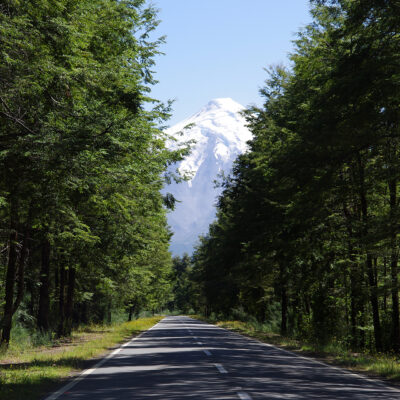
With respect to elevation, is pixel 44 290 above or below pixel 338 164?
below

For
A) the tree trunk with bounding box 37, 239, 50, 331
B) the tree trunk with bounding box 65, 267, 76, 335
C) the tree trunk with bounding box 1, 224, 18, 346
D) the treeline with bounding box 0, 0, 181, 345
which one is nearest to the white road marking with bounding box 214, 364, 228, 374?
the treeline with bounding box 0, 0, 181, 345

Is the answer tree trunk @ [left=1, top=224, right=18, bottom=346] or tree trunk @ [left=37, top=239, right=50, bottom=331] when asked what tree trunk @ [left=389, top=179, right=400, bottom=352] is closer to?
tree trunk @ [left=1, top=224, right=18, bottom=346]

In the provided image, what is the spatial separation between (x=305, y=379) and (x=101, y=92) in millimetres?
8418

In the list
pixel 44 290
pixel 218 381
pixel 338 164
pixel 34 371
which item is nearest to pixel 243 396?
pixel 218 381

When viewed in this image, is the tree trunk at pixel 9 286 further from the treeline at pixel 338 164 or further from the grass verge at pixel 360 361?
the grass verge at pixel 360 361

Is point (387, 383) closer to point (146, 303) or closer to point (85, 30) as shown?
point (85, 30)

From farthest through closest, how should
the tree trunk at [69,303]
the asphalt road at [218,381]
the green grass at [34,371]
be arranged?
the tree trunk at [69,303] → the green grass at [34,371] → the asphalt road at [218,381]

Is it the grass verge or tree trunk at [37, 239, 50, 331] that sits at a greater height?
tree trunk at [37, 239, 50, 331]

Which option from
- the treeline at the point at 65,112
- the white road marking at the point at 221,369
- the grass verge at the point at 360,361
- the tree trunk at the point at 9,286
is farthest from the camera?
the tree trunk at the point at 9,286

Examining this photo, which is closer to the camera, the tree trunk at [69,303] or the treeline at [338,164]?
the treeline at [338,164]

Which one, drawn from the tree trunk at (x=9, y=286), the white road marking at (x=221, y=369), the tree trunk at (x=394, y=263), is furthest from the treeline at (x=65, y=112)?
the tree trunk at (x=394, y=263)

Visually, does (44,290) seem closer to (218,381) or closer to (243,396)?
(218,381)

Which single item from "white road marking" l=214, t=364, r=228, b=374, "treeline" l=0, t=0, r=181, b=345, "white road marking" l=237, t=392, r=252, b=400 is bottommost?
"white road marking" l=214, t=364, r=228, b=374

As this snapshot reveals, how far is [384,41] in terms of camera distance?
1350 centimetres
